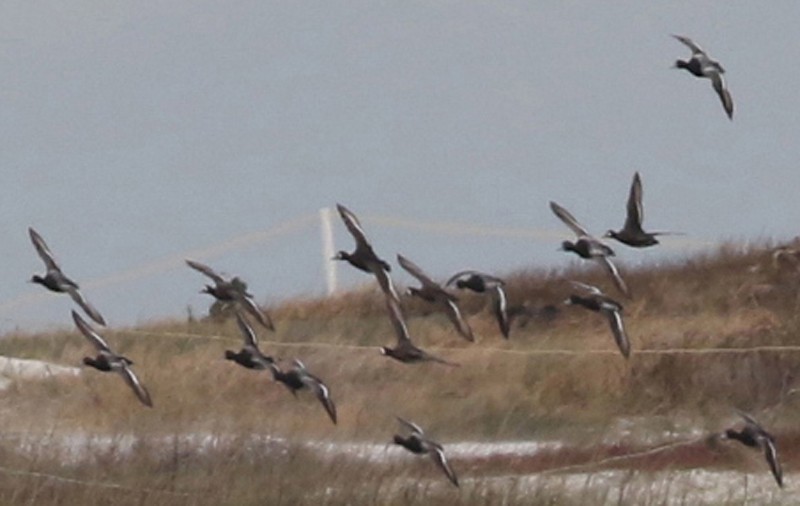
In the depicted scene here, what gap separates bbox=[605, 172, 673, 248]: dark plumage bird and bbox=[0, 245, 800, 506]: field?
36.1 inches

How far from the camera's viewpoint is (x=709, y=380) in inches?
708


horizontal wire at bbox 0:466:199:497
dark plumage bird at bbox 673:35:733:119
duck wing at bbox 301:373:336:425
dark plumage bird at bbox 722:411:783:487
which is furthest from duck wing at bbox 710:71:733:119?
horizontal wire at bbox 0:466:199:497

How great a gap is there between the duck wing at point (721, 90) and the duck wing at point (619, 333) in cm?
121

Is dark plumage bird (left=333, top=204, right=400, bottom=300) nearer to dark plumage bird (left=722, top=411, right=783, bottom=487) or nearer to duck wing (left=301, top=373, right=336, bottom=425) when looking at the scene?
duck wing (left=301, top=373, right=336, bottom=425)

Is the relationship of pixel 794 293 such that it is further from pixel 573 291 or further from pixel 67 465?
pixel 67 465

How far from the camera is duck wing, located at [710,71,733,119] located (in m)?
11.0

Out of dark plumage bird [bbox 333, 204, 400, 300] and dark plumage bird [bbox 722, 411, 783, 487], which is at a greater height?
dark plumage bird [bbox 333, 204, 400, 300]

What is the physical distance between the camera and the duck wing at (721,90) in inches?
433

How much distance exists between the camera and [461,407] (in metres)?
18.7

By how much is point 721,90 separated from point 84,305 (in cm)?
300

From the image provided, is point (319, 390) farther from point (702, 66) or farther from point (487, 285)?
point (702, 66)

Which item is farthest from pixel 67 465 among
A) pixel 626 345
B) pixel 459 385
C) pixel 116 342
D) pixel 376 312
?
pixel 376 312

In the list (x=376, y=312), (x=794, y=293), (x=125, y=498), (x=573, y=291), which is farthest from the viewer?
(x=376, y=312)

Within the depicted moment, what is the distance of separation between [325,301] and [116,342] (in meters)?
3.54
